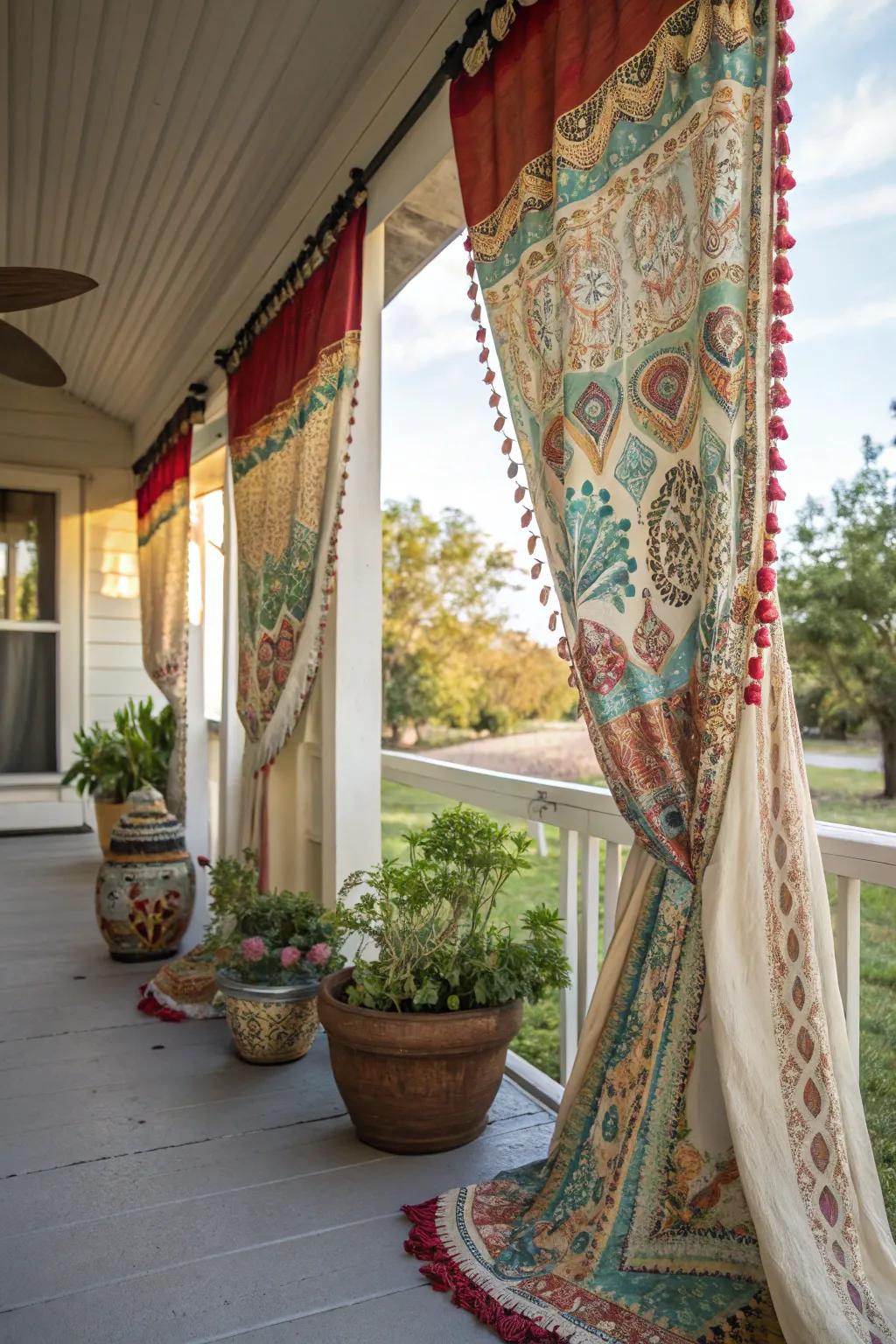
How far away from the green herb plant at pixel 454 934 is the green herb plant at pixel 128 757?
11.6 ft

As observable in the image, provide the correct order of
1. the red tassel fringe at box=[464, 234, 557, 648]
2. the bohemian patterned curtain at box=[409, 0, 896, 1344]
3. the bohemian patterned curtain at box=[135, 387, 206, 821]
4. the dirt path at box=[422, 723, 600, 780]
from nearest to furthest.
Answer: the bohemian patterned curtain at box=[409, 0, 896, 1344], the red tassel fringe at box=[464, 234, 557, 648], the bohemian patterned curtain at box=[135, 387, 206, 821], the dirt path at box=[422, 723, 600, 780]

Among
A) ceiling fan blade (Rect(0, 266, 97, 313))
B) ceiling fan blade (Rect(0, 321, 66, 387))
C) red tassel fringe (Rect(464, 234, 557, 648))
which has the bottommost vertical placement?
red tassel fringe (Rect(464, 234, 557, 648))

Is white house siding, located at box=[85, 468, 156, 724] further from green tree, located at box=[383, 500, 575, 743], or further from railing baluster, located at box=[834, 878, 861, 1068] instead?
railing baluster, located at box=[834, 878, 861, 1068]

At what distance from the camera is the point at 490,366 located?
6.53 feet

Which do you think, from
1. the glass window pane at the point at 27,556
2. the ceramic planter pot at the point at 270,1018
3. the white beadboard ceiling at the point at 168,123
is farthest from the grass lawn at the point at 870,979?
the glass window pane at the point at 27,556

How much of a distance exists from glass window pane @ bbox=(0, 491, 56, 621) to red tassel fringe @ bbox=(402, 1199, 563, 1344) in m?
5.37

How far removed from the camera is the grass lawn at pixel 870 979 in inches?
133

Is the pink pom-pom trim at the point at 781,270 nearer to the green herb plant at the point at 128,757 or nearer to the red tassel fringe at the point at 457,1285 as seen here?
the red tassel fringe at the point at 457,1285

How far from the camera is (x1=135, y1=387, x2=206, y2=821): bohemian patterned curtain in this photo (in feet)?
16.1

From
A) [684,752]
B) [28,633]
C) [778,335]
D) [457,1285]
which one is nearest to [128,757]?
[28,633]

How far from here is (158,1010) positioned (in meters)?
2.97

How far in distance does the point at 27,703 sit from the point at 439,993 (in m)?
5.08

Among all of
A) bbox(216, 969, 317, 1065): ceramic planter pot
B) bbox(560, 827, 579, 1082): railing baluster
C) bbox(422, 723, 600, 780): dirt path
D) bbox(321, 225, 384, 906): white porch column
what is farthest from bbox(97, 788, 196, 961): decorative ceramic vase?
bbox(422, 723, 600, 780): dirt path

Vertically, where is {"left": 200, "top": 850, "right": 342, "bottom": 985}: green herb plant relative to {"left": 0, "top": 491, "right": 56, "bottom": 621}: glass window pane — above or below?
below
